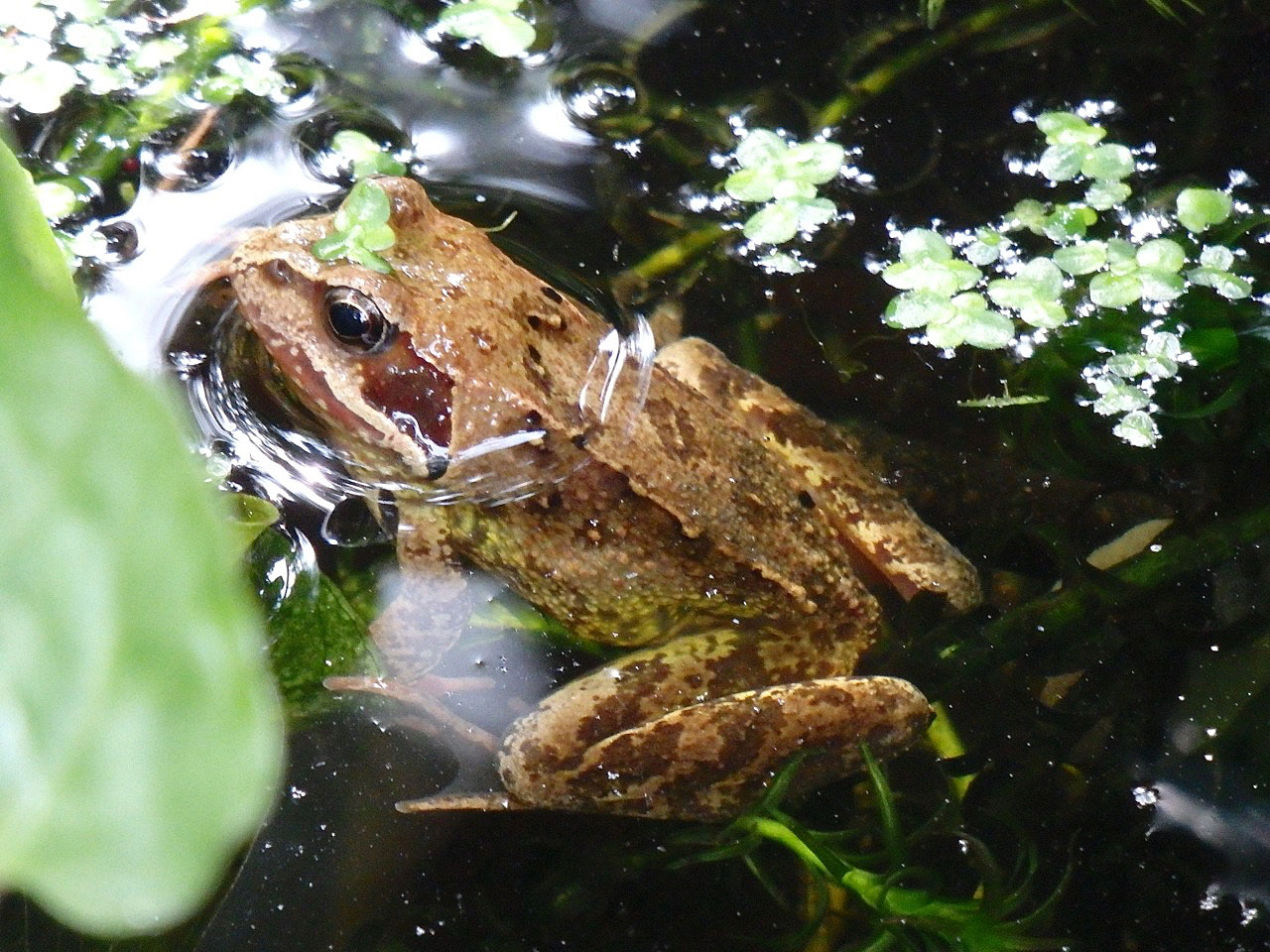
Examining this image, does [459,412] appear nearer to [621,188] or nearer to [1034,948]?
[621,188]

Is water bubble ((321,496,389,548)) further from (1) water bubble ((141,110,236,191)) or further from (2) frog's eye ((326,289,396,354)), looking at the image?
(1) water bubble ((141,110,236,191))

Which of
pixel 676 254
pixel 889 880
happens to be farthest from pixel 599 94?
pixel 889 880

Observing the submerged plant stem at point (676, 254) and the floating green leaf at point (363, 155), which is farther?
the submerged plant stem at point (676, 254)

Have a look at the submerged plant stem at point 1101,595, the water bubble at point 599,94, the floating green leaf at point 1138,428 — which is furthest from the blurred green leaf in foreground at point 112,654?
the water bubble at point 599,94

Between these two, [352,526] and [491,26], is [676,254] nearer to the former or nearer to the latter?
[491,26]

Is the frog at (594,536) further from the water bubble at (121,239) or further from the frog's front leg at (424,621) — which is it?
the water bubble at (121,239)

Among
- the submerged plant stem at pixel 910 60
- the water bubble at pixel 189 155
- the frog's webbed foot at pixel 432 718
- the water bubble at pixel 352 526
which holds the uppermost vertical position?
the submerged plant stem at pixel 910 60
